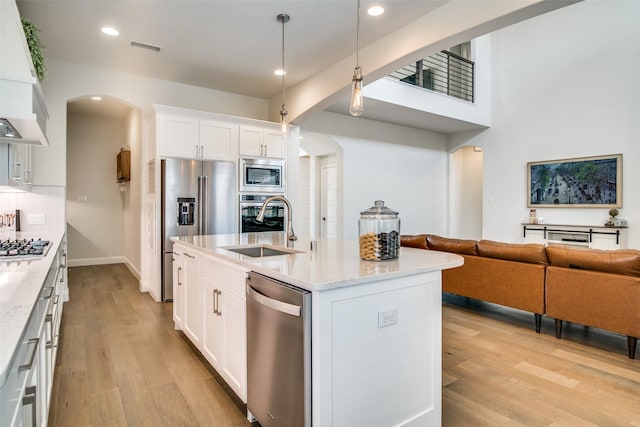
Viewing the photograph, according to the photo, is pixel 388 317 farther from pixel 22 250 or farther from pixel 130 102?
pixel 130 102

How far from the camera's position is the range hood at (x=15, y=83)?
1.74m

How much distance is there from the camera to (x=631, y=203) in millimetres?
5746

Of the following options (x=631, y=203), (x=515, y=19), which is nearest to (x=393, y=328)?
(x=515, y=19)

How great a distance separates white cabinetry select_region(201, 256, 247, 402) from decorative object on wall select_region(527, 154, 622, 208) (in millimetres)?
6645

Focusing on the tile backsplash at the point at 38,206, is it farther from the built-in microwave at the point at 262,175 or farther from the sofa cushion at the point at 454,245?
the sofa cushion at the point at 454,245

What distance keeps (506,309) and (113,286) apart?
5313 mm

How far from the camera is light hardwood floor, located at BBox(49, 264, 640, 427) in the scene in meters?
2.06

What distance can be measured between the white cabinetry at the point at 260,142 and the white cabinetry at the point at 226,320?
2.76 metres

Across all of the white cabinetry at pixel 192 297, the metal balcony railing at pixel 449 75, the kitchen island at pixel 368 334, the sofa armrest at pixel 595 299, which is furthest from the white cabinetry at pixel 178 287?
the metal balcony railing at pixel 449 75

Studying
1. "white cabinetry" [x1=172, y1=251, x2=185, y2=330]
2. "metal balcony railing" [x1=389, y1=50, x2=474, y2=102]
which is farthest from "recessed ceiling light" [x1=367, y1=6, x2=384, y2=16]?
"metal balcony railing" [x1=389, y1=50, x2=474, y2=102]

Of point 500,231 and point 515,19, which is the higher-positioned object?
point 515,19

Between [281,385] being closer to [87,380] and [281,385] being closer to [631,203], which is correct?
[87,380]

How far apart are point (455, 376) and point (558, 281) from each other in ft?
4.75

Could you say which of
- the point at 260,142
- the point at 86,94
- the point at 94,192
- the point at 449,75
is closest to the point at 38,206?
the point at 86,94
